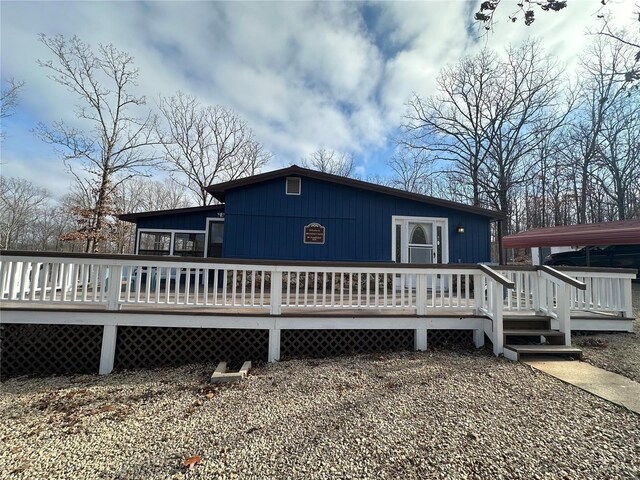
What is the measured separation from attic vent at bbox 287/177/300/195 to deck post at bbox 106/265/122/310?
5362mm

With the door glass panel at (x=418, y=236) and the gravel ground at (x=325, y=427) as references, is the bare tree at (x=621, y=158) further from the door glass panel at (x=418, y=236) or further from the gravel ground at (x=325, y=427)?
the gravel ground at (x=325, y=427)

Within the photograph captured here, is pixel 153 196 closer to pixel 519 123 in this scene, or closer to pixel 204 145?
pixel 204 145

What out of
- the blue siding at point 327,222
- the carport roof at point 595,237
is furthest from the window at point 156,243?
the carport roof at point 595,237

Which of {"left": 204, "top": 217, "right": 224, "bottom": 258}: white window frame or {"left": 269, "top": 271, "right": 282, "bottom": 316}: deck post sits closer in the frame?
{"left": 269, "top": 271, "right": 282, "bottom": 316}: deck post

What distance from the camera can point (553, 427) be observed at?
7.92 feet

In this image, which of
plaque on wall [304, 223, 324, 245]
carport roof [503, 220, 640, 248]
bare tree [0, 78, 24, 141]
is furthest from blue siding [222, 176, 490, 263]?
bare tree [0, 78, 24, 141]

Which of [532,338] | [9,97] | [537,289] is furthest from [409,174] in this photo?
[9,97]

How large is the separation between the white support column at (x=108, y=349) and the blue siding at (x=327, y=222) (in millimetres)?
4488

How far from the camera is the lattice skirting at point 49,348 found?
13.4 ft

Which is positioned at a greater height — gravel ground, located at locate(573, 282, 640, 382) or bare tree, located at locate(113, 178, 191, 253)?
bare tree, located at locate(113, 178, 191, 253)

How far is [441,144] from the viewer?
857 inches

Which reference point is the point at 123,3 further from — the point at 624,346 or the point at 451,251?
the point at 624,346

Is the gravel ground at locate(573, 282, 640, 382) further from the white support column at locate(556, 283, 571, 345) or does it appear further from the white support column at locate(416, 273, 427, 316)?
the white support column at locate(416, 273, 427, 316)

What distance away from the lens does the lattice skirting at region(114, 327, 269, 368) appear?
426 centimetres
